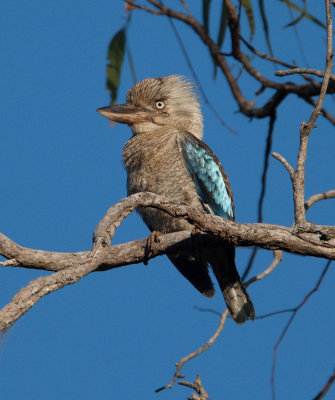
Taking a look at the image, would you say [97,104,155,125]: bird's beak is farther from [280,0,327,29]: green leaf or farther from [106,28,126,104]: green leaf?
[280,0,327,29]: green leaf

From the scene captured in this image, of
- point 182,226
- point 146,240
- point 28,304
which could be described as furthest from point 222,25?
point 28,304

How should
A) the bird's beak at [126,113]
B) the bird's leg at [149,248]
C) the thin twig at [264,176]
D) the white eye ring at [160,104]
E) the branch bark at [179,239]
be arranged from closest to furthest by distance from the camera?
the branch bark at [179,239] < the bird's leg at [149,248] < the thin twig at [264,176] < the bird's beak at [126,113] < the white eye ring at [160,104]

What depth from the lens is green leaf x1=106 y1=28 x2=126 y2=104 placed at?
516 cm

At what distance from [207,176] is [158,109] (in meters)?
0.97

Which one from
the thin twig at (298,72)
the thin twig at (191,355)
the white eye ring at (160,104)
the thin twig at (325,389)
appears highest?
the white eye ring at (160,104)

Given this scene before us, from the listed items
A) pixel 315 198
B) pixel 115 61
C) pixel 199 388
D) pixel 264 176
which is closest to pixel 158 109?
pixel 115 61

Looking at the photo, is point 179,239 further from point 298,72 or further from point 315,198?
point 315,198

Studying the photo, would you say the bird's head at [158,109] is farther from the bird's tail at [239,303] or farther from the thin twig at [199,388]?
the thin twig at [199,388]

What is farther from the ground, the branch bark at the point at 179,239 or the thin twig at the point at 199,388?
the branch bark at the point at 179,239

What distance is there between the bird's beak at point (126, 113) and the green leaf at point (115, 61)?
9 cm

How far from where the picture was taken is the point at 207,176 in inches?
185

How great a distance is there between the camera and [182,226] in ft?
15.0

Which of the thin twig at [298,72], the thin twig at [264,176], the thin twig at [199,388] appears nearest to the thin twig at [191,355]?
the thin twig at [199,388]

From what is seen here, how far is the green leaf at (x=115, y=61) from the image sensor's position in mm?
5156
